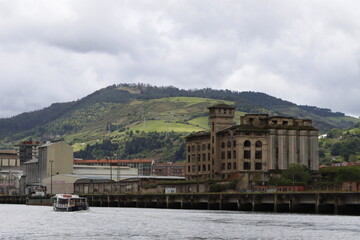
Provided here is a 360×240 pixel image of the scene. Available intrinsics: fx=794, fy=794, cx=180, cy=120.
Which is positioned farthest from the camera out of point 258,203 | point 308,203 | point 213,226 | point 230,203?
point 230,203

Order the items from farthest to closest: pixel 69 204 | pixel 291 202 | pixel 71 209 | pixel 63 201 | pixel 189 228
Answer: pixel 63 201, pixel 71 209, pixel 69 204, pixel 291 202, pixel 189 228

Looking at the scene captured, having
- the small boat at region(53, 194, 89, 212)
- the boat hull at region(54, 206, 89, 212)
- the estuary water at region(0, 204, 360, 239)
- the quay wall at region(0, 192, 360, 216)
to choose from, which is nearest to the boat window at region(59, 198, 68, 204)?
the small boat at region(53, 194, 89, 212)

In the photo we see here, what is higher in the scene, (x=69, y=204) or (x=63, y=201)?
(x=63, y=201)

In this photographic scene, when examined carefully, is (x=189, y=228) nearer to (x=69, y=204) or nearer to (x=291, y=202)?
(x=291, y=202)

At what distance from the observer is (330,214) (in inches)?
6289

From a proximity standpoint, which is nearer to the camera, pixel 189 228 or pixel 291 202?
pixel 189 228

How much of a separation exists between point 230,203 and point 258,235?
3149 inches

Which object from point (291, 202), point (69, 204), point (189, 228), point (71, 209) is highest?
point (291, 202)

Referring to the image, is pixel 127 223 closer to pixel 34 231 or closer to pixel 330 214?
pixel 34 231

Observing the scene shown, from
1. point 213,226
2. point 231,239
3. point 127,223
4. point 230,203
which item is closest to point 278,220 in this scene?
point 213,226

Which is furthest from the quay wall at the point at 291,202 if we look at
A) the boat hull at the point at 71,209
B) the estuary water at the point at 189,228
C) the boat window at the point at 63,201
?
the boat window at the point at 63,201

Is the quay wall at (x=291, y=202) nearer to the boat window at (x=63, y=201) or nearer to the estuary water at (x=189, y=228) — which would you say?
the estuary water at (x=189, y=228)

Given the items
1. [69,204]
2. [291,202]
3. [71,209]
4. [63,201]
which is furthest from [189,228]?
[63,201]

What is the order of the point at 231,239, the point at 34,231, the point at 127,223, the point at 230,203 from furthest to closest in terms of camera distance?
the point at 230,203 < the point at 127,223 < the point at 34,231 < the point at 231,239
